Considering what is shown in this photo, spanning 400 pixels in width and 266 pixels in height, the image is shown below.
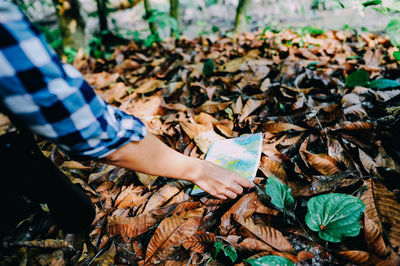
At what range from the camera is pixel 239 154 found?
3.99ft

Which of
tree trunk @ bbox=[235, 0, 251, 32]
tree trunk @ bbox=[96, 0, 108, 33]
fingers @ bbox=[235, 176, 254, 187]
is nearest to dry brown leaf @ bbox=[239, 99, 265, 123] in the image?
fingers @ bbox=[235, 176, 254, 187]

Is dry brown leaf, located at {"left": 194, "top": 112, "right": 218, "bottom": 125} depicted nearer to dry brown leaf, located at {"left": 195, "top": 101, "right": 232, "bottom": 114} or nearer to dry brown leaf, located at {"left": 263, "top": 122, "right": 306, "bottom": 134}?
dry brown leaf, located at {"left": 195, "top": 101, "right": 232, "bottom": 114}

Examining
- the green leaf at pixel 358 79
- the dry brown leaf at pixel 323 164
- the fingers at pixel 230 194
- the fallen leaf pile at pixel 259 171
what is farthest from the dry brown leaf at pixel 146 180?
the green leaf at pixel 358 79

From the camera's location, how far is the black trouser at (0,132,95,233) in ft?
2.77

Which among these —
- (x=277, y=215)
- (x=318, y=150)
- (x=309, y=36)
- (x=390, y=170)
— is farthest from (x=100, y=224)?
(x=309, y=36)

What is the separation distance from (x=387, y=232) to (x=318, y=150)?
477mm

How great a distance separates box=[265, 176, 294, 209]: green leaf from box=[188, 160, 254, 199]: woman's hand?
12 centimetres

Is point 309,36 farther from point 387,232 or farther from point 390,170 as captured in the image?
point 387,232

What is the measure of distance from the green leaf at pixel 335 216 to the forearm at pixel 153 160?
1.52 feet

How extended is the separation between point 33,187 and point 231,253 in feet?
2.77

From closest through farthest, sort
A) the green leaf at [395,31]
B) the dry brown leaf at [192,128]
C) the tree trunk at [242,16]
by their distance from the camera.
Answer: the dry brown leaf at [192,128], the green leaf at [395,31], the tree trunk at [242,16]

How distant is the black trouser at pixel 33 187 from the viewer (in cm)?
85

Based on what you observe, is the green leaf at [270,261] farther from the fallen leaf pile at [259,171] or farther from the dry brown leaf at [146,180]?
the dry brown leaf at [146,180]

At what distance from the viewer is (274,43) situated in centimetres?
240
